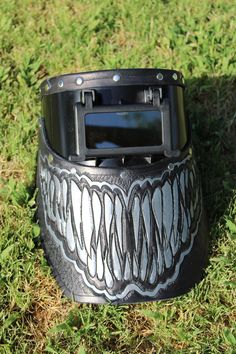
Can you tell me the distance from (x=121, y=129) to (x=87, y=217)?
335mm

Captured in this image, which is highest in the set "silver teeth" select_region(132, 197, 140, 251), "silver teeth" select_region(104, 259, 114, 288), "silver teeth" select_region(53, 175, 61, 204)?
"silver teeth" select_region(53, 175, 61, 204)

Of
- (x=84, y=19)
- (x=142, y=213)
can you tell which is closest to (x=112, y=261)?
(x=142, y=213)

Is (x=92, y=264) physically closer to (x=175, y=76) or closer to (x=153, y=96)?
(x=153, y=96)

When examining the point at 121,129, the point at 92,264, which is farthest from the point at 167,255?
the point at 121,129

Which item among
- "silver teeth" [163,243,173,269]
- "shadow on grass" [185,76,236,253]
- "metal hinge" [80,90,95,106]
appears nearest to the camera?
"metal hinge" [80,90,95,106]

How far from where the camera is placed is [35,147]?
2.71m

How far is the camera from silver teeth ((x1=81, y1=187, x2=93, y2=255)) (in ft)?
6.77

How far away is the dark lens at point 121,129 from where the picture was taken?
201 cm

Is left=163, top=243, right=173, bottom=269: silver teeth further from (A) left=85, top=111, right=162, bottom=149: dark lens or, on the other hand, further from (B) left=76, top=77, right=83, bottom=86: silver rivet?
(B) left=76, top=77, right=83, bottom=86: silver rivet

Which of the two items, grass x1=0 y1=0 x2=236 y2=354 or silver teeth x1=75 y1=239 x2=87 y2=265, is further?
grass x1=0 y1=0 x2=236 y2=354

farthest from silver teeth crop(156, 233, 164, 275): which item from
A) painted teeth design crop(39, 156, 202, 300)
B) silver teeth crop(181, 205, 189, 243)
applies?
silver teeth crop(181, 205, 189, 243)

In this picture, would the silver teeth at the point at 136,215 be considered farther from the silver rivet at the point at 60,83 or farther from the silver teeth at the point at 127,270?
the silver rivet at the point at 60,83

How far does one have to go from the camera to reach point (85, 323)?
7.22ft

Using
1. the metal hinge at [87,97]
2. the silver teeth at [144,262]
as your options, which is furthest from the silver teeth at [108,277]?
the metal hinge at [87,97]
